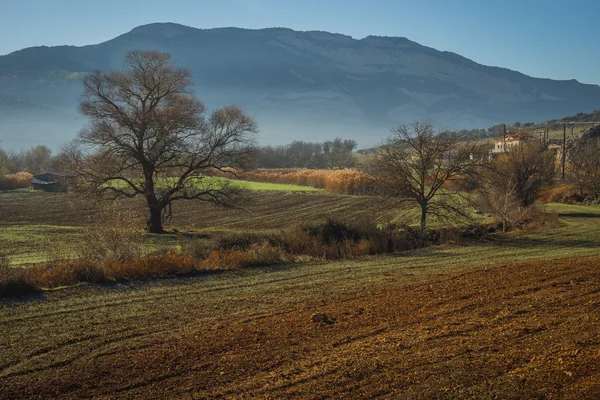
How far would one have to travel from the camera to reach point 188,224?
40.5 metres

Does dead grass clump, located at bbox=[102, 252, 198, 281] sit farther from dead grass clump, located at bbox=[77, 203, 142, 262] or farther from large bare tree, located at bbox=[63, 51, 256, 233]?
large bare tree, located at bbox=[63, 51, 256, 233]

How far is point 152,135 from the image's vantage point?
33.6 m

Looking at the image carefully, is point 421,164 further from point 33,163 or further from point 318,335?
point 33,163

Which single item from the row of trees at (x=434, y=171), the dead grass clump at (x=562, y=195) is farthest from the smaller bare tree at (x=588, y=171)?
the row of trees at (x=434, y=171)

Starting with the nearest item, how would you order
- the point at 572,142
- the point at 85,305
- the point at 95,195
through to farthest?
the point at 85,305 < the point at 95,195 < the point at 572,142

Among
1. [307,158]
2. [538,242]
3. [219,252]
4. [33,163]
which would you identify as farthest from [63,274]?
[307,158]

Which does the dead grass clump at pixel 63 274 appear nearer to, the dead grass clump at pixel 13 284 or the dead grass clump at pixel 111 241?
the dead grass clump at pixel 13 284

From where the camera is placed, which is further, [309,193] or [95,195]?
[309,193]

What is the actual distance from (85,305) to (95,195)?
22.8 meters

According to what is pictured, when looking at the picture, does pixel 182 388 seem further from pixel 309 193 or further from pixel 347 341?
pixel 309 193

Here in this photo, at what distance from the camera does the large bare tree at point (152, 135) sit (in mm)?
33000

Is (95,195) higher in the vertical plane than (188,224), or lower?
higher

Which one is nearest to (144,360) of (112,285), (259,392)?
(259,392)

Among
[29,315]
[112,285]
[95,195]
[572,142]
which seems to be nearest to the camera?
[29,315]
